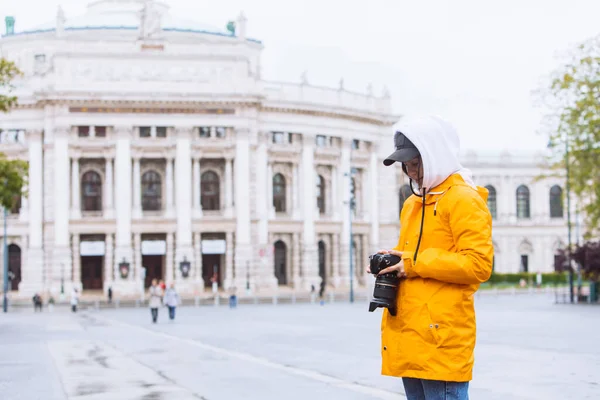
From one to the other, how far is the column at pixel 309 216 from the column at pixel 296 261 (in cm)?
38

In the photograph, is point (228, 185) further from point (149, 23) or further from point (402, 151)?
point (402, 151)

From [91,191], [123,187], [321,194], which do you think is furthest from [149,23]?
[321,194]

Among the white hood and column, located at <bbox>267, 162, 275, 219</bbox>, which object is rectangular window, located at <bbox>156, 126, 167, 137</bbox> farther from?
the white hood

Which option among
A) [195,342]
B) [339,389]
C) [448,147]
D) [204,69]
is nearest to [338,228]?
[204,69]

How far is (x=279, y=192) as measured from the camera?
7650cm

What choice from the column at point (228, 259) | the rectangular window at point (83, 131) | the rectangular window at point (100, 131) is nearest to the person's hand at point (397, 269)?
the column at point (228, 259)

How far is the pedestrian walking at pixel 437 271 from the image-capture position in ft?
16.9

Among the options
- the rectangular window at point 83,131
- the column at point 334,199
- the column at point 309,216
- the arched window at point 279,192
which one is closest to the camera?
the rectangular window at point 83,131

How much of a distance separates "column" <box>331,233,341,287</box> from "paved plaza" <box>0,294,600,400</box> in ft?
151

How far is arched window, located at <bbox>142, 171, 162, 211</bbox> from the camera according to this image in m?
72.8

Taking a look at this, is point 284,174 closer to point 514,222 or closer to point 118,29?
point 118,29

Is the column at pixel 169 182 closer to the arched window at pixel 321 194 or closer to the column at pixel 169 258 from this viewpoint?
the column at pixel 169 258

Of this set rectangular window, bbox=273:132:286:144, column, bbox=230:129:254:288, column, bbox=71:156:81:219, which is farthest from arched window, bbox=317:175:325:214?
column, bbox=71:156:81:219

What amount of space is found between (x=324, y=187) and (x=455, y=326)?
7385 centimetres
